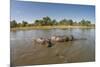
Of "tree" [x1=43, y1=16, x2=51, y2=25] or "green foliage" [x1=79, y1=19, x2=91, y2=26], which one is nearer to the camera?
"tree" [x1=43, y1=16, x2=51, y2=25]

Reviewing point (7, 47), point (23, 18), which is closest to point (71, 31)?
point (23, 18)

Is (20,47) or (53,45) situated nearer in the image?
(20,47)

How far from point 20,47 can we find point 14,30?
0.66ft

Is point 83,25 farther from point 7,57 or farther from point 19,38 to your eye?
point 7,57

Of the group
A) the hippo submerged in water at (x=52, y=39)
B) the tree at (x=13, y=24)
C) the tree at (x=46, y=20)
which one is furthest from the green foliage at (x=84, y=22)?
the tree at (x=13, y=24)

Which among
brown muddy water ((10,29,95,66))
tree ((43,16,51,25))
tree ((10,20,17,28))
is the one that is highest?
tree ((43,16,51,25))

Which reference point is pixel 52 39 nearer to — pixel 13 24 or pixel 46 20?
pixel 46 20

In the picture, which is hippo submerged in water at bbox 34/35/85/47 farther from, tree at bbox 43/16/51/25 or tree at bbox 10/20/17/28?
tree at bbox 10/20/17/28

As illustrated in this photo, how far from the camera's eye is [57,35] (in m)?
2.11

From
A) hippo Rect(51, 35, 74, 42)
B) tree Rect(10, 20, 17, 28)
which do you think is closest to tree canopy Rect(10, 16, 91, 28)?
tree Rect(10, 20, 17, 28)

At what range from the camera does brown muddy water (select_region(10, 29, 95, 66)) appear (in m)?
1.96

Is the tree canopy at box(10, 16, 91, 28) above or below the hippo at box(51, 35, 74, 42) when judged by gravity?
above

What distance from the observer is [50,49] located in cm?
209

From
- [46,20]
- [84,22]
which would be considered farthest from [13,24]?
[84,22]
